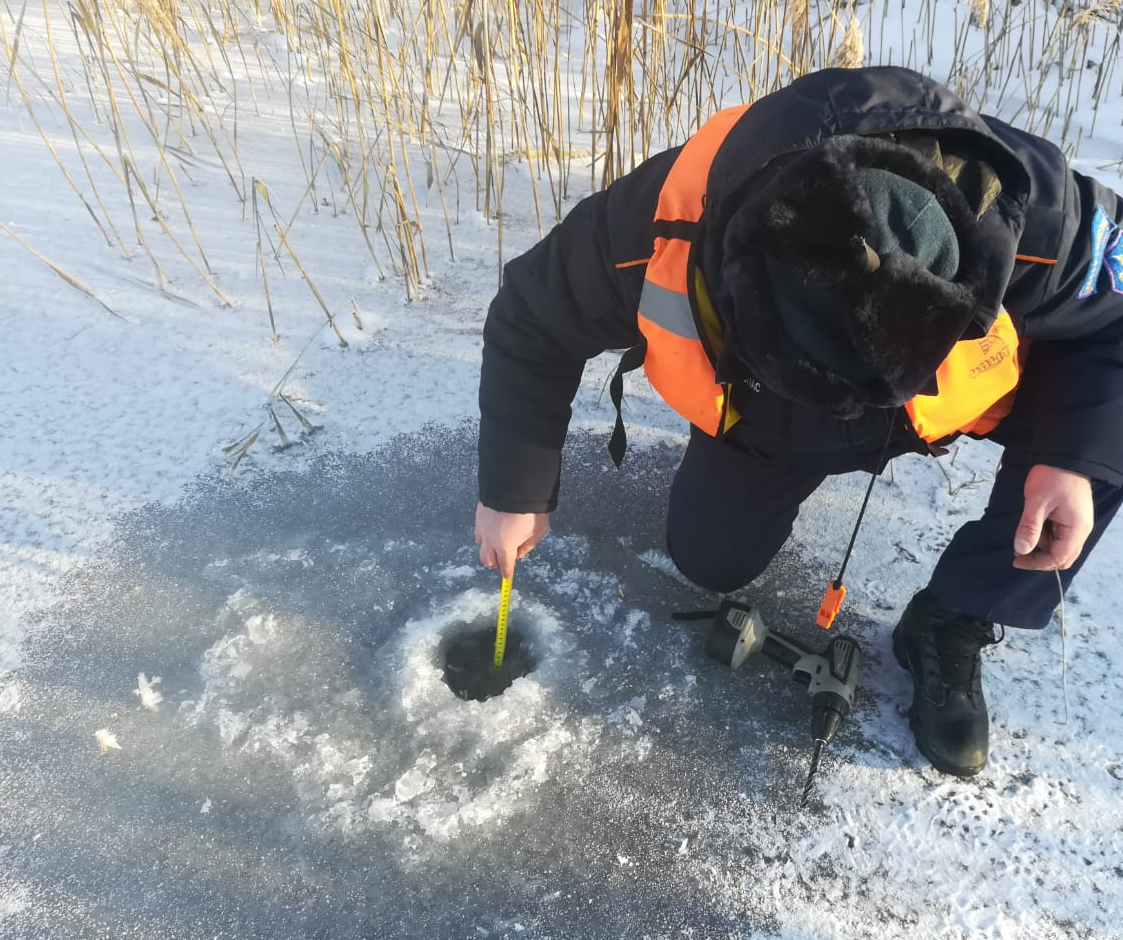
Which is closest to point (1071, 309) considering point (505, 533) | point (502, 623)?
point (505, 533)

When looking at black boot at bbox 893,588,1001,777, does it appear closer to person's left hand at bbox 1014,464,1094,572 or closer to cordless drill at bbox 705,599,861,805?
cordless drill at bbox 705,599,861,805

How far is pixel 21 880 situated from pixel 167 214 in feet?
7.02

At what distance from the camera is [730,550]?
5.16 feet

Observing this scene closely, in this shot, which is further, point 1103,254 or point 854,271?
point 1103,254

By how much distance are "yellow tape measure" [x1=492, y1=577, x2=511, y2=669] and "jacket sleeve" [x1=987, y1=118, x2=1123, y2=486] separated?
94cm

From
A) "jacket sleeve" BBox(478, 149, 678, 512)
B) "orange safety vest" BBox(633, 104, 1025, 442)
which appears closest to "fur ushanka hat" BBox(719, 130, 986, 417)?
"orange safety vest" BBox(633, 104, 1025, 442)

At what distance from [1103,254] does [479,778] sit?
130cm

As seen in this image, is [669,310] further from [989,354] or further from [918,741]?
[918,741]

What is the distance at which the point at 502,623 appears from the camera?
1520mm

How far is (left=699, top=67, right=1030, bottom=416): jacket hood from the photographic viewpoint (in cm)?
83

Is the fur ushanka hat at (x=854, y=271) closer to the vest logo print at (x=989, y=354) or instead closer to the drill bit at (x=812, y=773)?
the vest logo print at (x=989, y=354)

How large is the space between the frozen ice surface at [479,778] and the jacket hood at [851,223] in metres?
0.77

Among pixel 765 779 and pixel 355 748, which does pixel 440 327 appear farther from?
pixel 765 779

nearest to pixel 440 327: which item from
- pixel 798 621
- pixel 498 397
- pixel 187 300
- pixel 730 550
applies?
pixel 187 300
